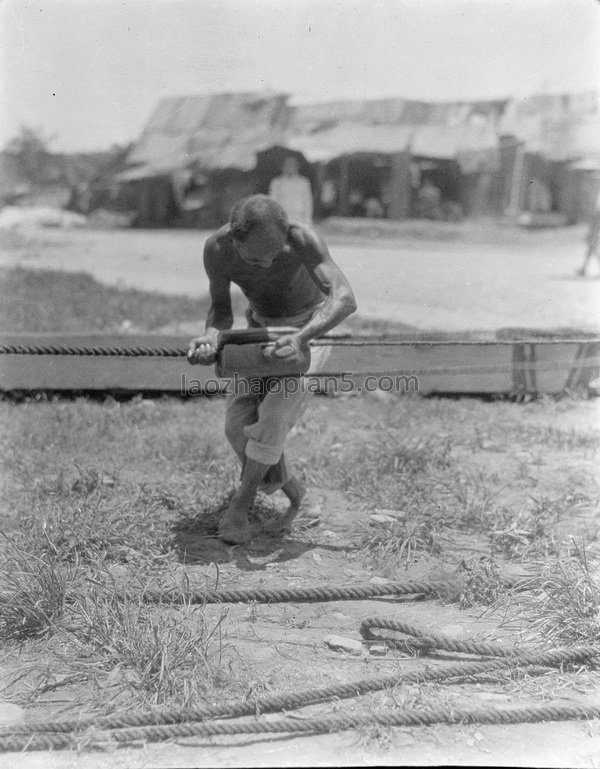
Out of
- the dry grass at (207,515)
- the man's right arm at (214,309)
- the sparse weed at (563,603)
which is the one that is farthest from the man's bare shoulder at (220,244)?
the sparse weed at (563,603)

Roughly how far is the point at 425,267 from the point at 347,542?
11.9 metres

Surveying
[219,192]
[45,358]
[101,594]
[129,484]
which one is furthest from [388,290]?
[219,192]

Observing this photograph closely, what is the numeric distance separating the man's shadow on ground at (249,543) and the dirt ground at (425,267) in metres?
5.27

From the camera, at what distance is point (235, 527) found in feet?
13.2

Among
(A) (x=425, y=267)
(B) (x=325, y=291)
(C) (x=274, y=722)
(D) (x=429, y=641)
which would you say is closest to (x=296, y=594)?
(D) (x=429, y=641)

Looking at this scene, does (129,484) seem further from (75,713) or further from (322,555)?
(75,713)

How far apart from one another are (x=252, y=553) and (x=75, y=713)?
1383 millimetres

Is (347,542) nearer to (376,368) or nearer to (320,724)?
(320,724)

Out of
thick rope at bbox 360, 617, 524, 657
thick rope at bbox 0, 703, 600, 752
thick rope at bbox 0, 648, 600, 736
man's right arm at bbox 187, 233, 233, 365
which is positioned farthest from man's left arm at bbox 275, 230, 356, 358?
thick rope at bbox 0, 703, 600, 752

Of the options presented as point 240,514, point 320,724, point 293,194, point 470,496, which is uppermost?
point 320,724

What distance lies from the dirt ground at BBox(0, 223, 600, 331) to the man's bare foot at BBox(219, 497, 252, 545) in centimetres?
552

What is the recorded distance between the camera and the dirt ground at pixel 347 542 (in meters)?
2.56

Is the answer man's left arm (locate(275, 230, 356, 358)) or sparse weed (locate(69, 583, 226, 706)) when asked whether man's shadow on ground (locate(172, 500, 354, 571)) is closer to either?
sparse weed (locate(69, 583, 226, 706))

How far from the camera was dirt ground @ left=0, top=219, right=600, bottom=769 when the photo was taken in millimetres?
2559
